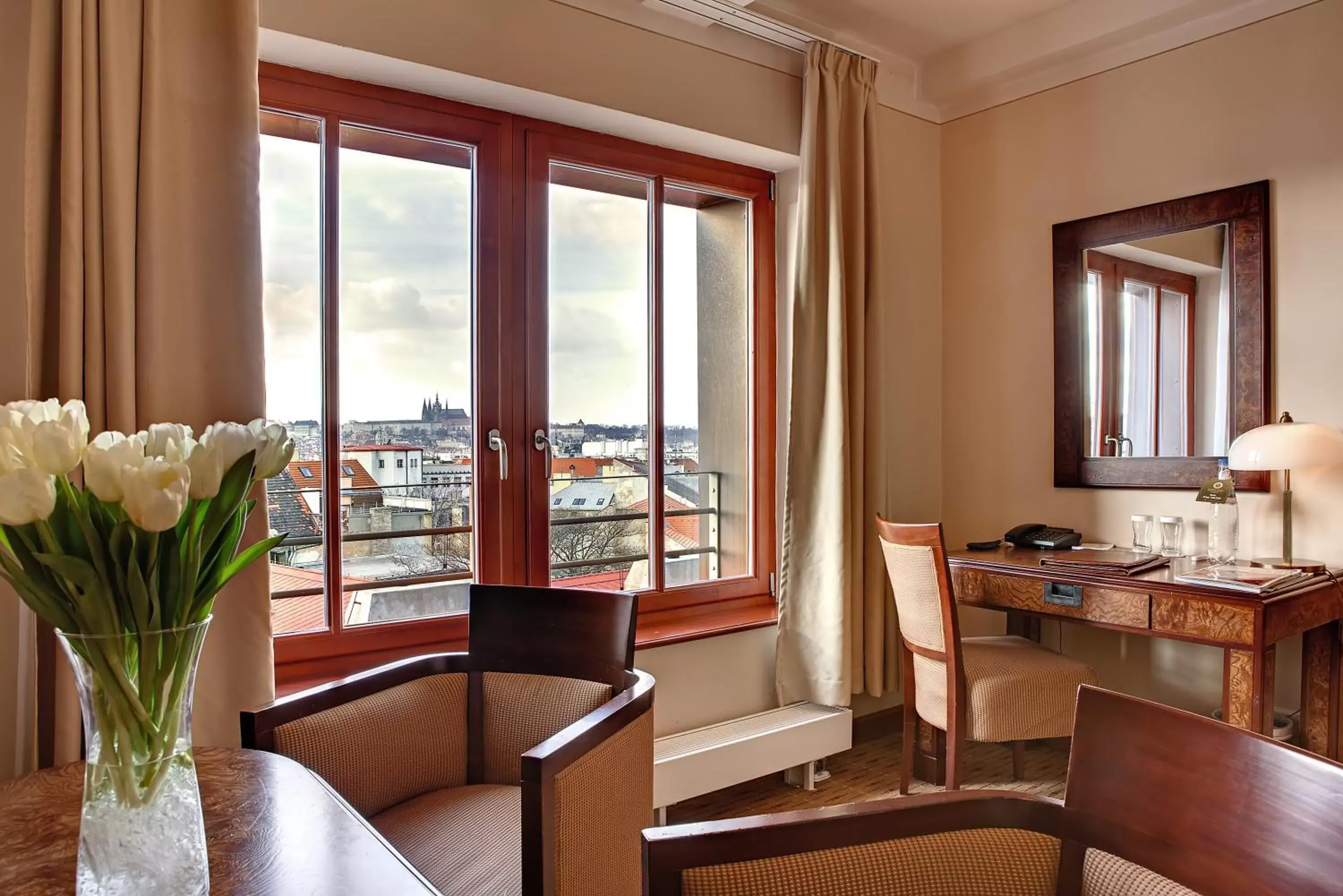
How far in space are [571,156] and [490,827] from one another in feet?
6.32

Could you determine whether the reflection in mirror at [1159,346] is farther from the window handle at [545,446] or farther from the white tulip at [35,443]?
the white tulip at [35,443]

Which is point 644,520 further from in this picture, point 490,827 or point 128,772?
point 128,772

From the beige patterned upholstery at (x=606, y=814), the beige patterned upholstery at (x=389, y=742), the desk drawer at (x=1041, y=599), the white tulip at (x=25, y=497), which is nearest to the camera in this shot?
the white tulip at (x=25, y=497)

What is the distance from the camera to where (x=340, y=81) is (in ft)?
7.12

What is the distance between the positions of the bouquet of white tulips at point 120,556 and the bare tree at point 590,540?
1.72m

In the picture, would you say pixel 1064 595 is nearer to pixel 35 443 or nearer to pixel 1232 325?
pixel 1232 325

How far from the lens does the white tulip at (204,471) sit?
2.67 ft

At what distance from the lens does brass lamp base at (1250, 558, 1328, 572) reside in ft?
7.60

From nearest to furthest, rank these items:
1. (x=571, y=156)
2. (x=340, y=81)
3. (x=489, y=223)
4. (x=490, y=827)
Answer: (x=490, y=827) < (x=340, y=81) < (x=489, y=223) < (x=571, y=156)

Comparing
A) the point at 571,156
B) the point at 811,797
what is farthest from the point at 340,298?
the point at 811,797

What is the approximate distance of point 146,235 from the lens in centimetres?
164

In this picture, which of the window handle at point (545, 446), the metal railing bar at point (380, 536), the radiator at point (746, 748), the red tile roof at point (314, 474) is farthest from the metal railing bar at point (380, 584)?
the radiator at point (746, 748)

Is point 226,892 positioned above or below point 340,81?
below

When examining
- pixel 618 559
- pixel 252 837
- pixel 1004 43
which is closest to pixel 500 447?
pixel 618 559
